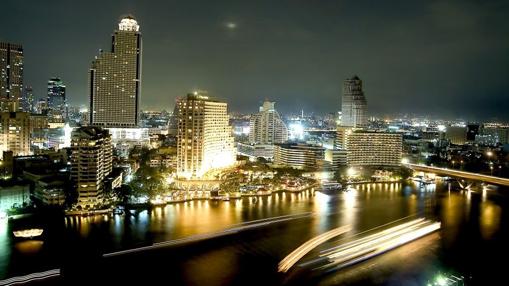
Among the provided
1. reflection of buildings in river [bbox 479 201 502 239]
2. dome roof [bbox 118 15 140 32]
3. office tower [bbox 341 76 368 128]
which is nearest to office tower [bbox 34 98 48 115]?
dome roof [bbox 118 15 140 32]

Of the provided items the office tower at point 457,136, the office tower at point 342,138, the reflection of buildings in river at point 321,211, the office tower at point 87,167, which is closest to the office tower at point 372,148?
the office tower at point 342,138

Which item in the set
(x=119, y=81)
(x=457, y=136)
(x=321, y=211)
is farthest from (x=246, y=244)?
(x=457, y=136)

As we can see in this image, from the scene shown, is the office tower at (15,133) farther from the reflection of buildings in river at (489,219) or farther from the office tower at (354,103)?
the office tower at (354,103)

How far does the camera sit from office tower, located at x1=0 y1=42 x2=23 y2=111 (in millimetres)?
19688

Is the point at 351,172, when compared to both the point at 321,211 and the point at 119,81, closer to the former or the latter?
the point at 321,211

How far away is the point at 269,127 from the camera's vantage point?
802 inches

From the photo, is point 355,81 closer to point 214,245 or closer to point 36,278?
point 214,245

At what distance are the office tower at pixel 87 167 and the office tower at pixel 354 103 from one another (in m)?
19.3

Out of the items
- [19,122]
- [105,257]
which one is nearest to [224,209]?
[105,257]

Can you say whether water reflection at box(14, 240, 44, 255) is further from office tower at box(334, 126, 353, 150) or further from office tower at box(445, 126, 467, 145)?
office tower at box(445, 126, 467, 145)

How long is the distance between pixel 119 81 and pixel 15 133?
276 inches

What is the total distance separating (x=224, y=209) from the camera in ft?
32.2

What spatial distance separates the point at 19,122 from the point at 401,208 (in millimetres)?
12194

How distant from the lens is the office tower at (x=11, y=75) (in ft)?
64.6
